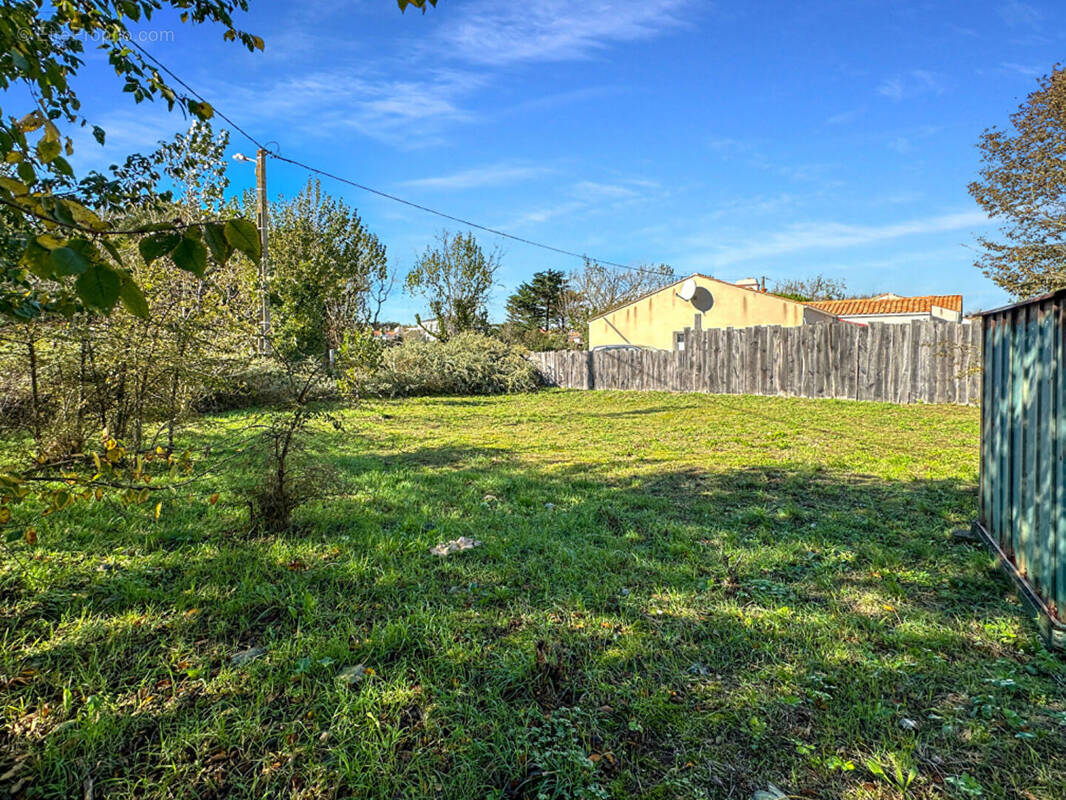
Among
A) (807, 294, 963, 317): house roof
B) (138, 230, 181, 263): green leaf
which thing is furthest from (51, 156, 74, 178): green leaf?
(807, 294, 963, 317): house roof

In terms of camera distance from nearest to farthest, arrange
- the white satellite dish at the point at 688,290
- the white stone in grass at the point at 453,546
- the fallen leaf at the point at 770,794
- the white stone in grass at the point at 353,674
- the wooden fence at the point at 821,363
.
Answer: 1. the fallen leaf at the point at 770,794
2. the white stone in grass at the point at 353,674
3. the white stone in grass at the point at 453,546
4. the wooden fence at the point at 821,363
5. the white satellite dish at the point at 688,290

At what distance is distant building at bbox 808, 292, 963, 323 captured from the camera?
2369cm

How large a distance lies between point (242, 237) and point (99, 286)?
0.75 ft

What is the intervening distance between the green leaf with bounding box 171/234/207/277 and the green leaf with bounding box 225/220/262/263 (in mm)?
53

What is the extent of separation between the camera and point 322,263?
16297 millimetres

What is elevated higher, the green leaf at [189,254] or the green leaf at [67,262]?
the green leaf at [189,254]

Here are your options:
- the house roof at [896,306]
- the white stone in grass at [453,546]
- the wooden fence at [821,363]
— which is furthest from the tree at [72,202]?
the house roof at [896,306]

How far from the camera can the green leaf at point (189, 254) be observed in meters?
0.96

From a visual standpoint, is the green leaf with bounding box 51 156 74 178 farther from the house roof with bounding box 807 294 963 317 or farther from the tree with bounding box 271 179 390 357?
the house roof with bounding box 807 294 963 317

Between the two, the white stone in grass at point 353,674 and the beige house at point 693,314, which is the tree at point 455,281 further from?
the white stone in grass at point 353,674

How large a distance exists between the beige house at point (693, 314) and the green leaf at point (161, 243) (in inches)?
680

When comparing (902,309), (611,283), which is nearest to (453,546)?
(902,309)

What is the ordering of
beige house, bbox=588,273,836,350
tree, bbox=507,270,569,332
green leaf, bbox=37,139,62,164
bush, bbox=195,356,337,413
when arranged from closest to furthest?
1. green leaf, bbox=37,139,62,164
2. bush, bbox=195,356,337,413
3. beige house, bbox=588,273,836,350
4. tree, bbox=507,270,569,332

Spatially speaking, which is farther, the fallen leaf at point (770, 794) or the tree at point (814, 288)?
the tree at point (814, 288)
